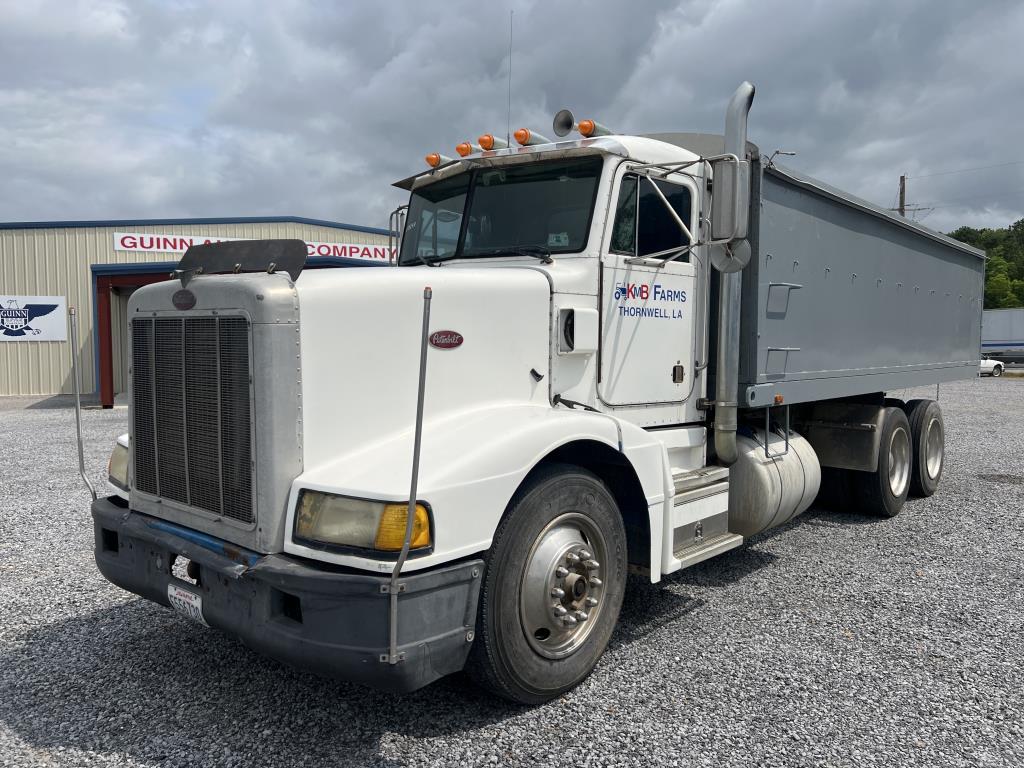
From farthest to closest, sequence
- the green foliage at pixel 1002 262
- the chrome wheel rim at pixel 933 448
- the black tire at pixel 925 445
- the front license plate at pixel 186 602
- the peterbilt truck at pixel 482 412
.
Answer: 1. the green foliage at pixel 1002 262
2. the chrome wheel rim at pixel 933 448
3. the black tire at pixel 925 445
4. the front license plate at pixel 186 602
5. the peterbilt truck at pixel 482 412

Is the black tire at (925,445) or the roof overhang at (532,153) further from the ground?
the roof overhang at (532,153)

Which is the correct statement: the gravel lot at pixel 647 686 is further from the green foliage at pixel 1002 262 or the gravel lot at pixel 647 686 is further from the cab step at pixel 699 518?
the green foliage at pixel 1002 262

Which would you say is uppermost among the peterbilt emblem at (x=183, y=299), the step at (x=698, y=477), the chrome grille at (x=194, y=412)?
the peterbilt emblem at (x=183, y=299)

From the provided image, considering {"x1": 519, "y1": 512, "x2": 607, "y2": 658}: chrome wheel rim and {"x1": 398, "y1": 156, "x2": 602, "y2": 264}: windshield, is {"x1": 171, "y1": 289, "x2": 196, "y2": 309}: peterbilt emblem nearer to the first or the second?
{"x1": 398, "y1": 156, "x2": 602, "y2": 264}: windshield

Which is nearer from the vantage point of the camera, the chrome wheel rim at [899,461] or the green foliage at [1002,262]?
the chrome wheel rim at [899,461]

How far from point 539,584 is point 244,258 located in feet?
6.21

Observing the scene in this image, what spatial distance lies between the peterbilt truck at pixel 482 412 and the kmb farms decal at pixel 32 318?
2071 centimetres

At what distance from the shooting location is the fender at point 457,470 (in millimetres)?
2877

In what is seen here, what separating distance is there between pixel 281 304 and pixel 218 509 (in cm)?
93

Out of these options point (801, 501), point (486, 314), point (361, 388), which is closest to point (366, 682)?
point (361, 388)

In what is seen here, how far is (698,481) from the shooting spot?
4598mm

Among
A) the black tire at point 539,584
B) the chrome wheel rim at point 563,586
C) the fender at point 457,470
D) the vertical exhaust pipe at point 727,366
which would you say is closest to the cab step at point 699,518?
the vertical exhaust pipe at point 727,366

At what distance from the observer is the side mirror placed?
395cm

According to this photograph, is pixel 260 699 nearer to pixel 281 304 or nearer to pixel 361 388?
pixel 361 388
